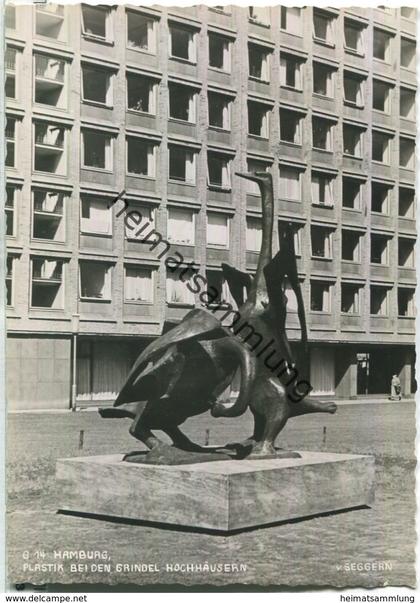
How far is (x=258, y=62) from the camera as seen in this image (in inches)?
1057

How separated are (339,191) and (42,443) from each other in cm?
1403

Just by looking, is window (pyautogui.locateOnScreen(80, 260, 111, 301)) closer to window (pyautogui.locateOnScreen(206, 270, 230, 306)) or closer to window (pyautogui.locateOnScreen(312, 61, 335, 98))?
window (pyautogui.locateOnScreen(206, 270, 230, 306))

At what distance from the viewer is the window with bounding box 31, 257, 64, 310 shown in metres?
24.2

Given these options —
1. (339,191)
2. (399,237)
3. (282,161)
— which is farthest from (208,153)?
(399,237)

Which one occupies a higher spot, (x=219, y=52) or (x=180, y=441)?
(x=219, y=52)

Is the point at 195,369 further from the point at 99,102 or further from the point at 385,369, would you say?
the point at 385,369

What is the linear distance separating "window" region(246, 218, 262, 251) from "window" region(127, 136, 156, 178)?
127 inches

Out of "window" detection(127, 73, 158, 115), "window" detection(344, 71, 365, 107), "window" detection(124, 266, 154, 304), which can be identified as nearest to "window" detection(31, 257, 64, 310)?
"window" detection(124, 266, 154, 304)

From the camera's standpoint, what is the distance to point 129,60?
2500 centimetres

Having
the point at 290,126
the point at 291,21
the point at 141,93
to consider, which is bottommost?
the point at 290,126

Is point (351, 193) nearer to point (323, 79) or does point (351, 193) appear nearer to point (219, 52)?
point (323, 79)

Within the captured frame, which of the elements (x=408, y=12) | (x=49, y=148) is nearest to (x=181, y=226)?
(x=49, y=148)

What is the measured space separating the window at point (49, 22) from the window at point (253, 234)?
7.80 meters

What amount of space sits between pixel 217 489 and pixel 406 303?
59.3 ft
